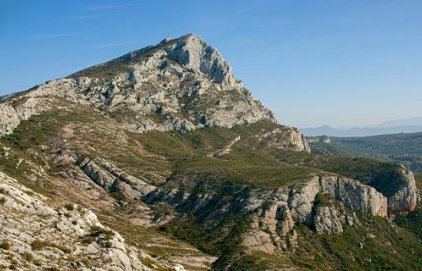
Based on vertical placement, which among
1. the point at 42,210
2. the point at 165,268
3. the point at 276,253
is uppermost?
the point at 42,210

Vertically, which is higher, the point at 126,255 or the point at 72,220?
the point at 72,220

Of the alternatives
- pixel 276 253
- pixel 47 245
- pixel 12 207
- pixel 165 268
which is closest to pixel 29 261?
pixel 47 245

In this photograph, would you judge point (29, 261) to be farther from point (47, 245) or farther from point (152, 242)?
point (152, 242)

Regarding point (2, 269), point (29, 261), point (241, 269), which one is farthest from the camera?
point (241, 269)

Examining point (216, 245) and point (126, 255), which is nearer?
point (126, 255)

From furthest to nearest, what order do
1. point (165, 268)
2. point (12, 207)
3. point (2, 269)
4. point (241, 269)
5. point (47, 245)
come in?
point (241, 269) < point (165, 268) < point (12, 207) < point (47, 245) < point (2, 269)

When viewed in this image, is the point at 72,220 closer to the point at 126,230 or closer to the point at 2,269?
the point at 2,269
